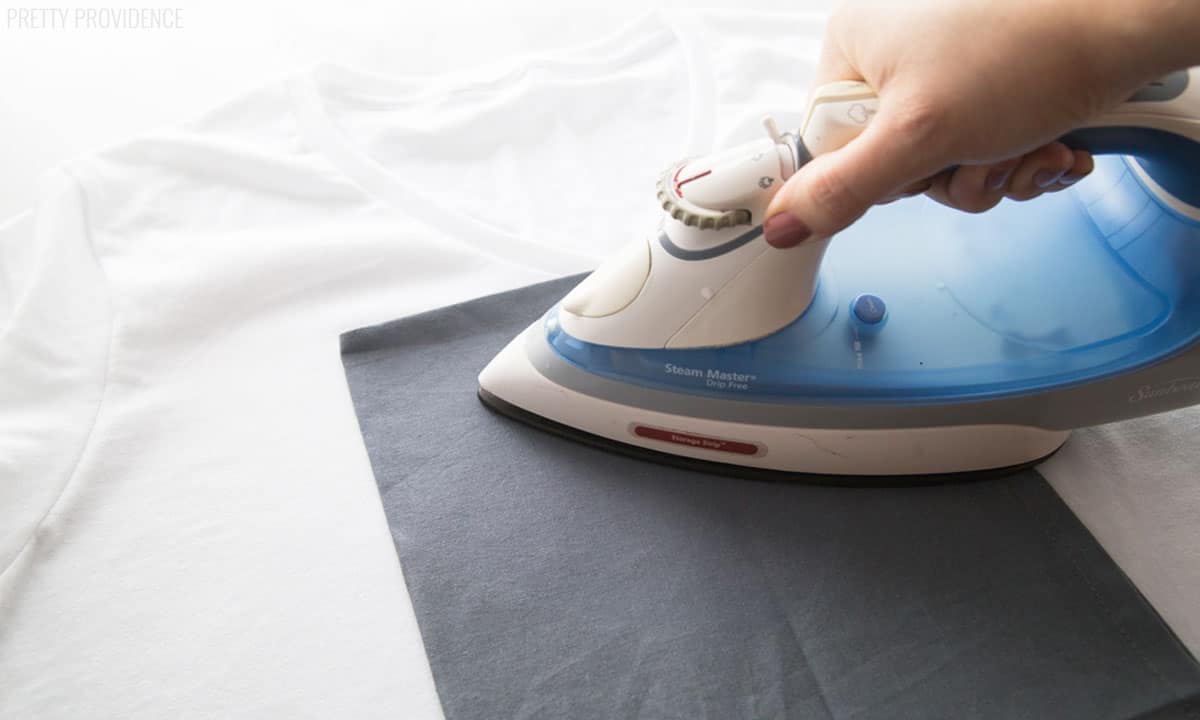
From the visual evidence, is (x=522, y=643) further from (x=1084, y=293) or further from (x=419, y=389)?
(x=1084, y=293)

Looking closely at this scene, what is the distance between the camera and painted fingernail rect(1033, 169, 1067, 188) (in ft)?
2.84

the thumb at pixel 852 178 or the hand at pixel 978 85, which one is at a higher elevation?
the hand at pixel 978 85

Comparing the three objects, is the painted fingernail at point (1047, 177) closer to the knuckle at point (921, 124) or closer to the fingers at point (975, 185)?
the fingers at point (975, 185)

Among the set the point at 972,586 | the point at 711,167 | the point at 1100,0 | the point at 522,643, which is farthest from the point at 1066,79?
the point at 522,643

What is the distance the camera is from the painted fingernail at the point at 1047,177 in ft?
2.84

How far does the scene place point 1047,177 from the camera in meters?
0.87

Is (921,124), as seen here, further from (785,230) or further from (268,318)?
(268,318)

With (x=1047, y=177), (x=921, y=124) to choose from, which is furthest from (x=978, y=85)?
(x=1047, y=177)

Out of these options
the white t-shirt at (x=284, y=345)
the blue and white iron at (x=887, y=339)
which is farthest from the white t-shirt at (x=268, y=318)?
the blue and white iron at (x=887, y=339)

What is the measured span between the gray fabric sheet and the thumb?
33 cm

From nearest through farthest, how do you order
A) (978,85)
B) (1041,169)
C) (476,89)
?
(978,85) → (1041,169) → (476,89)

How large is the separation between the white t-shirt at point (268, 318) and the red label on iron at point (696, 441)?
0.98 ft

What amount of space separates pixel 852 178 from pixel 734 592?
0.42 m

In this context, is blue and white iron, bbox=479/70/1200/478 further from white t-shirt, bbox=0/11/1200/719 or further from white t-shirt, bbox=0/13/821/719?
white t-shirt, bbox=0/13/821/719
